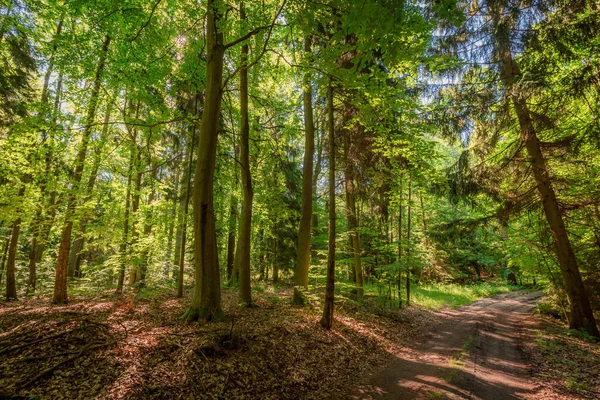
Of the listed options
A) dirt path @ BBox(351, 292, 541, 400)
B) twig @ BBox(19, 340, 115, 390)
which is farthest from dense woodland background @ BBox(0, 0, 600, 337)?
dirt path @ BBox(351, 292, 541, 400)

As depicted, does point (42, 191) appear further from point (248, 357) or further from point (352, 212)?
point (352, 212)

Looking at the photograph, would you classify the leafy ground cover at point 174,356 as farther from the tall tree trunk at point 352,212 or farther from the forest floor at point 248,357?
the tall tree trunk at point 352,212

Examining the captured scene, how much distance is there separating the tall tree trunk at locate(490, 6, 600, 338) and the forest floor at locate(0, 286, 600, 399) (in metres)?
1.02

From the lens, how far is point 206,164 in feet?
21.7

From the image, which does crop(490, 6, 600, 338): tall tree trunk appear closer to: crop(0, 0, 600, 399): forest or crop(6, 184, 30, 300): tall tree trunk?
crop(0, 0, 600, 399): forest

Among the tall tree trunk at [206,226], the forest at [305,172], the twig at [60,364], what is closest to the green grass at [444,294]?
the forest at [305,172]

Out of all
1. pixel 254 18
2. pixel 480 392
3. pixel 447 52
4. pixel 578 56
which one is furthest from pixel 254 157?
pixel 578 56

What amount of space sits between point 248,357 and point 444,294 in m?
19.2

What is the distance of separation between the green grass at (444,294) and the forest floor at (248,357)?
21.8 feet

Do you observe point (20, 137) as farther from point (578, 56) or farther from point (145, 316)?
point (578, 56)

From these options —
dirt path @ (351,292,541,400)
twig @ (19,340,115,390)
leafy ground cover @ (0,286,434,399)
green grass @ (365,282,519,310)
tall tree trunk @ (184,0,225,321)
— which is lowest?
green grass @ (365,282,519,310)

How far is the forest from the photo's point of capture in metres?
4.65

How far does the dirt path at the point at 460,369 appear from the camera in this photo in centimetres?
523

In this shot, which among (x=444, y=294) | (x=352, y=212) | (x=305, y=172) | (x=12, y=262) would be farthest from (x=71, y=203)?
(x=444, y=294)
